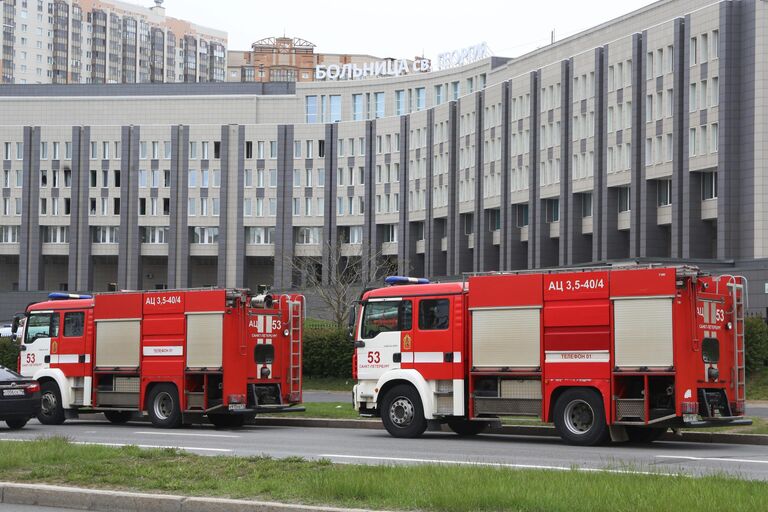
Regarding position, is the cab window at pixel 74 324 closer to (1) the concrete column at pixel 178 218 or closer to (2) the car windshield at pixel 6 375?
(2) the car windshield at pixel 6 375

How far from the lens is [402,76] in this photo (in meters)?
106

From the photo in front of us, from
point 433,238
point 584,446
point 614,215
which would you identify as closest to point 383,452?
point 584,446

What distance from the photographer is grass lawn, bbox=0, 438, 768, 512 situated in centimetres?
1056

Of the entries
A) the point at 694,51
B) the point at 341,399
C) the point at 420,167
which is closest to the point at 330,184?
the point at 420,167

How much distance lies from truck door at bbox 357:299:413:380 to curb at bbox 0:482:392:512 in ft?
36.2

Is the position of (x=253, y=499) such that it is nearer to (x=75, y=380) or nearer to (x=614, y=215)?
(x=75, y=380)

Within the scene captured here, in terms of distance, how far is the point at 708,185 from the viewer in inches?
2598

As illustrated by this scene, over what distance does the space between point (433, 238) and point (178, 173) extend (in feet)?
89.0

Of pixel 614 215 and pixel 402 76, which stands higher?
pixel 402 76

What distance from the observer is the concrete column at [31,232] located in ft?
357

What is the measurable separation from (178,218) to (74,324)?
262 ft

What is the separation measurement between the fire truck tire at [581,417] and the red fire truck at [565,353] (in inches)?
0.8

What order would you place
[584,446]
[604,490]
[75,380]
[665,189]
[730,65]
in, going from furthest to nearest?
[665,189]
[730,65]
[75,380]
[584,446]
[604,490]

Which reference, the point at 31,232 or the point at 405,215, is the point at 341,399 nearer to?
the point at 405,215
